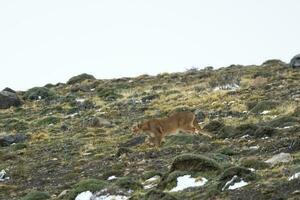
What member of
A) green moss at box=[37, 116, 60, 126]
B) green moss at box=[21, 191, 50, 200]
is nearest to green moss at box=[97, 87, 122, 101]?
green moss at box=[37, 116, 60, 126]

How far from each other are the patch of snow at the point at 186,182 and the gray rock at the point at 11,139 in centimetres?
1617

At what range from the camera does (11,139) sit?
32.5 m

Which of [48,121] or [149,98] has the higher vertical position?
Result: [149,98]

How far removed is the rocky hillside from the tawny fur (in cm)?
33

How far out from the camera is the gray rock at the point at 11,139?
31.9m

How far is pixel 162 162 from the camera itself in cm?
2162

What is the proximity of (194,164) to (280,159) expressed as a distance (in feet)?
7.74

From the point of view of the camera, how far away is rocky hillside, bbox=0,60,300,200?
16781mm

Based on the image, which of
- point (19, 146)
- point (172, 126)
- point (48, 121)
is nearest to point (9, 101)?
point (48, 121)

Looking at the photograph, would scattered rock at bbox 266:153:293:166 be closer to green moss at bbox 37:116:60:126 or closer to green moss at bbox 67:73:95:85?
green moss at bbox 37:116:60:126

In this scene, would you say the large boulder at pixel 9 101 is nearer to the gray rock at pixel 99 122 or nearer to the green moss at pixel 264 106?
the gray rock at pixel 99 122

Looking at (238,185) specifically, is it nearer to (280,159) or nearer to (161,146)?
(280,159)

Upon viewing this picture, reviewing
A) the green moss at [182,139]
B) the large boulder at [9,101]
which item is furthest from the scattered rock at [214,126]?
the large boulder at [9,101]

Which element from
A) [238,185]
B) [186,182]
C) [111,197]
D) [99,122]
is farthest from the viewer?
[99,122]
